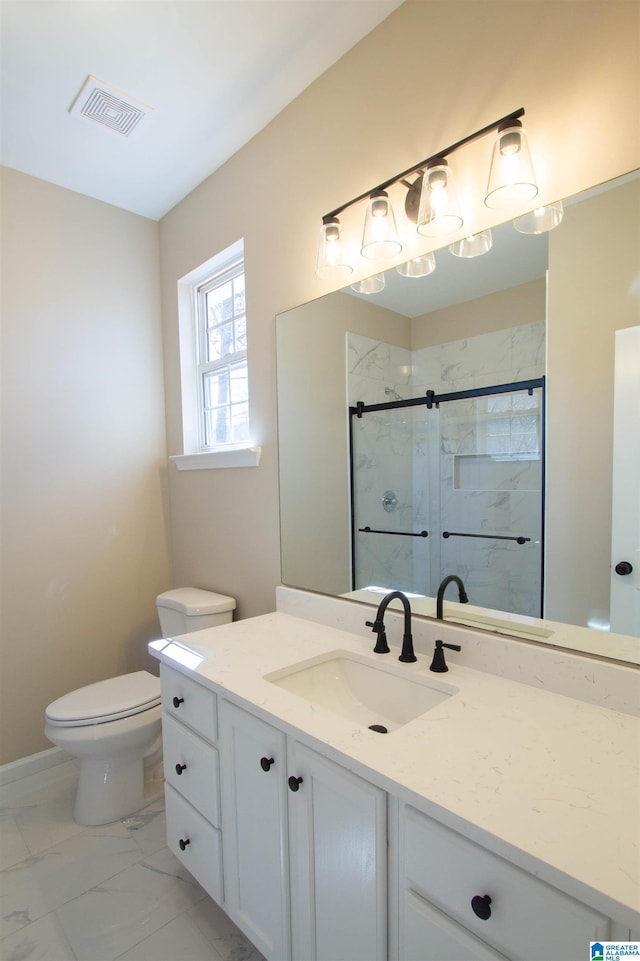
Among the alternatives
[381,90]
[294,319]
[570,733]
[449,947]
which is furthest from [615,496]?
[381,90]

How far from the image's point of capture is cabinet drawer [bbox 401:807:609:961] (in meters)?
0.60

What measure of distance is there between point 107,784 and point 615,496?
210cm

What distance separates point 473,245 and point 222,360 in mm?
1411

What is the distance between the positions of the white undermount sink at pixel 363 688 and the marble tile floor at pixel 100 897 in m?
0.77

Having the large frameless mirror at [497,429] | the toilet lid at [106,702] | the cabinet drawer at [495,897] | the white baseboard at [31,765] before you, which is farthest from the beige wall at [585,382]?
the white baseboard at [31,765]

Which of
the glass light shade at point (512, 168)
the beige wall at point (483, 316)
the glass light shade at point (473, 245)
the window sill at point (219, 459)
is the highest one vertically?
the glass light shade at point (512, 168)

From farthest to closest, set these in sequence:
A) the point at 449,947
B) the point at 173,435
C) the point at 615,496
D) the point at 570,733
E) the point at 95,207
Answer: the point at 173,435 → the point at 95,207 → the point at 615,496 → the point at 570,733 → the point at 449,947

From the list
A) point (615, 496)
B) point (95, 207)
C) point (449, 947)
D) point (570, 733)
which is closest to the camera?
point (449, 947)

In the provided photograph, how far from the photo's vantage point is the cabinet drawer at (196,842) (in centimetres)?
125

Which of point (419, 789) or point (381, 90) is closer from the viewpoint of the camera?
point (419, 789)

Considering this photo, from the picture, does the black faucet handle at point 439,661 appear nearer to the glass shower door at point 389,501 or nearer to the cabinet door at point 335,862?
the glass shower door at point 389,501

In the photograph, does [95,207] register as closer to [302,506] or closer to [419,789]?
[302,506]

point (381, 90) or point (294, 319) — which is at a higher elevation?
point (381, 90)

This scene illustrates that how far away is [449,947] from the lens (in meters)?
0.73
